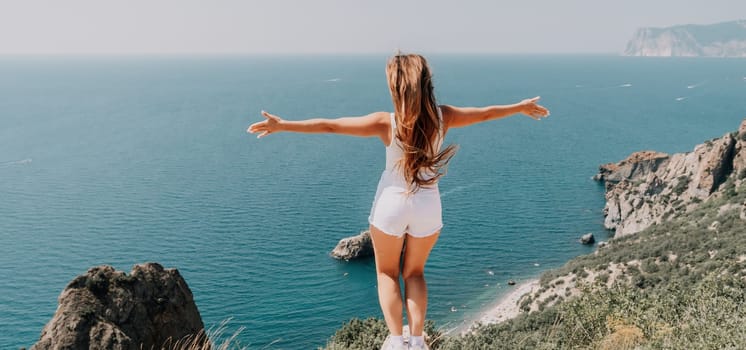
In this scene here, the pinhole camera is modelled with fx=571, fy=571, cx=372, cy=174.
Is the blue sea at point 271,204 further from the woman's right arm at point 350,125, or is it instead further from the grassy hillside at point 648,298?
the woman's right arm at point 350,125

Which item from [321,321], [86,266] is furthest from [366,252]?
[86,266]

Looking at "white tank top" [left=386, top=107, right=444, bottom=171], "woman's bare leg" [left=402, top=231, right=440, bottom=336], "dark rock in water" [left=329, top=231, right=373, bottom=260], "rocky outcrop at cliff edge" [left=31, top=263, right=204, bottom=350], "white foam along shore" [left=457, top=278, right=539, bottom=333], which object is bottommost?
"white foam along shore" [left=457, top=278, right=539, bottom=333]

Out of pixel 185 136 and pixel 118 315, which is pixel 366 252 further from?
pixel 185 136

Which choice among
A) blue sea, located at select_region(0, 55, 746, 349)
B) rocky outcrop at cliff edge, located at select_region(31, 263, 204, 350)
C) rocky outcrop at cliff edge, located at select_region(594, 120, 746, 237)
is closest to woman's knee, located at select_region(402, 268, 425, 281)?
rocky outcrop at cliff edge, located at select_region(31, 263, 204, 350)

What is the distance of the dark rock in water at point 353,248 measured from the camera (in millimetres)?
54469

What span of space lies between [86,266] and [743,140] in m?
61.6

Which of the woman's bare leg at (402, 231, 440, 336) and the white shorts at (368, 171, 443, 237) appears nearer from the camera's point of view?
the white shorts at (368, 171, 443, 237)

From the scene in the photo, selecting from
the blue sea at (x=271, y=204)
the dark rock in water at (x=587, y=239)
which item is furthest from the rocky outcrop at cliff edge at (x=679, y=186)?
the blue sea at (x=271, y=204)

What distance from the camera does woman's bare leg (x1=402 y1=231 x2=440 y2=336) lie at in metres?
4.85

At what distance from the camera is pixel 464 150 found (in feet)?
328

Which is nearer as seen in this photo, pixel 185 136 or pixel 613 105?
pixel 185 136

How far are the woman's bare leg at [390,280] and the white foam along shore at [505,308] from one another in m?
35.4

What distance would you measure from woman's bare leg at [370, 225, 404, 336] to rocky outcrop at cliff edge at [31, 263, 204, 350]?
13965 mm

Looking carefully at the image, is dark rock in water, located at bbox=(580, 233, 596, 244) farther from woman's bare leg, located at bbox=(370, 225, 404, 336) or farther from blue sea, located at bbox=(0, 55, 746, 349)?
woman's bare leg, located at bbox=(370, 225, 404, 336)
